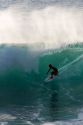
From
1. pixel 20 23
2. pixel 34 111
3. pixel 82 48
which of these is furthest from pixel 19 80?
pixel 20 23

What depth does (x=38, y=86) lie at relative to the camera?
46.8 feet

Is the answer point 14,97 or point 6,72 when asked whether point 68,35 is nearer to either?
point 6,72

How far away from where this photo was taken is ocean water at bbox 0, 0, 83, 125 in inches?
470

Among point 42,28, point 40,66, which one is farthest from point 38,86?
point 42,28

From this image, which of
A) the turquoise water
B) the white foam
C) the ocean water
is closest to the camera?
the turquoise water

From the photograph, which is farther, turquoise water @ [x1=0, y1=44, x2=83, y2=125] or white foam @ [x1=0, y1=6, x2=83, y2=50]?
white foam @ [x1=0, y1=6, x2=83, y2=50]

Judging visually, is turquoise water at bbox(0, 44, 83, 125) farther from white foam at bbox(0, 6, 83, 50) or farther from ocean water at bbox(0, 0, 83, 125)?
white foam at bbox(0, 6, 83, 50)

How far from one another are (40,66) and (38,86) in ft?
3.92

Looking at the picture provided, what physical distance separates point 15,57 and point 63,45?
8.05 ft

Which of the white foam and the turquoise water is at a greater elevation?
the white foam

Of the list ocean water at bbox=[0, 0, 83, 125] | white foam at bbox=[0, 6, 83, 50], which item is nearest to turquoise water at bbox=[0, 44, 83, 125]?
ocean water at bbox=[0, 0, 83, 125]

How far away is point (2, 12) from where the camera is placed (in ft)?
67.6

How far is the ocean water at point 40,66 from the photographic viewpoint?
1193 cm

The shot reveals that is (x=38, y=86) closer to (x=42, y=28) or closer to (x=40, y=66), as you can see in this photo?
(x=40, y=66)
